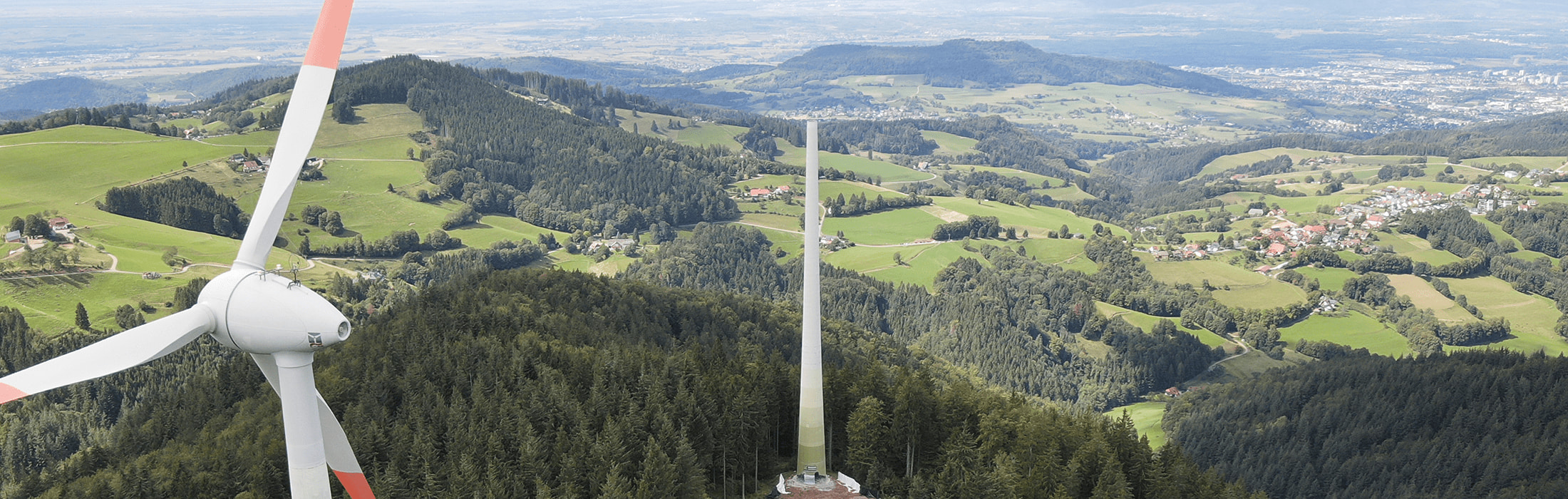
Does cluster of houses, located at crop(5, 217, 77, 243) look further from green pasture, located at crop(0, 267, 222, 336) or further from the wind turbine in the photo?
the wind turbine

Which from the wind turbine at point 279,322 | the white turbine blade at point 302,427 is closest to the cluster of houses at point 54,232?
the white turbine blade at point 302,427

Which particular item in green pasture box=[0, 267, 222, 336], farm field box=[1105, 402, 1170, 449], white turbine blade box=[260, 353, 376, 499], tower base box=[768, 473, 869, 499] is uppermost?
white turbine blade box=[260, 353, 376, 499]

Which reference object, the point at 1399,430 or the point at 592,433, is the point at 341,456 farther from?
the point at 1399,430

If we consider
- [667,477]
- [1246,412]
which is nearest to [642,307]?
[667,477]

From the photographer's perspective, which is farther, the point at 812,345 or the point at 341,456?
the point at 812,345

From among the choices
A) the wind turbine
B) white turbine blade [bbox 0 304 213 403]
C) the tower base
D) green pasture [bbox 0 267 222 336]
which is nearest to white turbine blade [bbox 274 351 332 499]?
the wind turbine

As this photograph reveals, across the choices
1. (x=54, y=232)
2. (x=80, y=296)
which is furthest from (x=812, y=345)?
(x=54, y=232)
